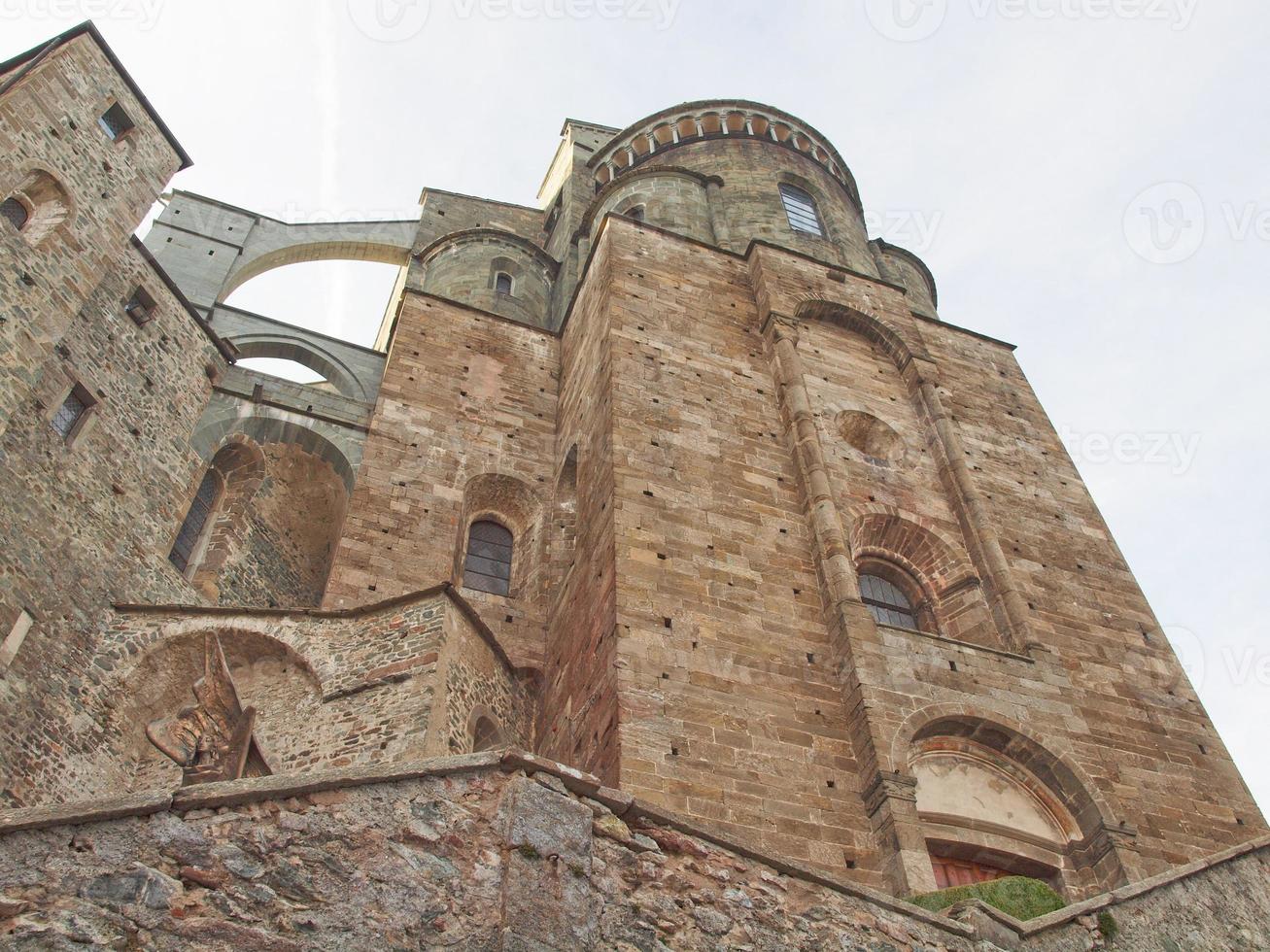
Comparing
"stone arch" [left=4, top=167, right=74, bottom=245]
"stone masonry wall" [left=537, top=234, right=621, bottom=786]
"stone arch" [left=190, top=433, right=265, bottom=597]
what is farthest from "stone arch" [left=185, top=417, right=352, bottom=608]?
"stone masonry wall" [left=537, top=234, right=621, bottom=786]

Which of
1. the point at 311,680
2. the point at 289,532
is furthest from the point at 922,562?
the point at 289,532

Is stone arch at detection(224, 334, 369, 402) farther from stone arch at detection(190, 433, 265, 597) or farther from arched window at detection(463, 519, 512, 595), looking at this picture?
arched window at detection(463, 519, 512, 595)

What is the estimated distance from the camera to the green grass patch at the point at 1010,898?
738cm

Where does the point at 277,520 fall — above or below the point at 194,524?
above

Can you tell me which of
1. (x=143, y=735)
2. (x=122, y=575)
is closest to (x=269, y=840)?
(x=143, y=735)

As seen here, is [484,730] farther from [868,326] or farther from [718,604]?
[868,326]

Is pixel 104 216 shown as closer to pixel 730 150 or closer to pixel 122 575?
pixel 122 575

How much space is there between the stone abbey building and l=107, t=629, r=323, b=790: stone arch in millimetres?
42

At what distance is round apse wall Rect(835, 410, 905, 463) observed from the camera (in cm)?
1619

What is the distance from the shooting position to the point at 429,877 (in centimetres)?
521

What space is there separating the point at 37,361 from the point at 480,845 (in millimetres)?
9350

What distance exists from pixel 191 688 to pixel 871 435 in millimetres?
9860

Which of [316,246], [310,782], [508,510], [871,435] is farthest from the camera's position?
[316,246]

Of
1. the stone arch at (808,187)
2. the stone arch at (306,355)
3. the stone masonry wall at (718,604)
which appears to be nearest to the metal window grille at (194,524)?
the stone arch at (306,355)
